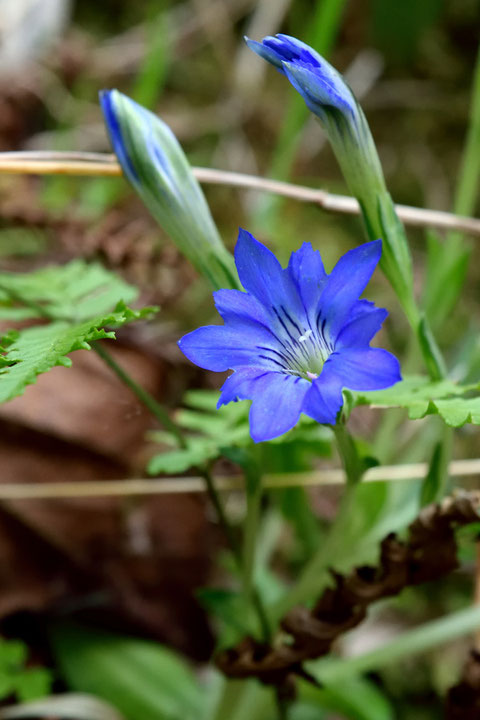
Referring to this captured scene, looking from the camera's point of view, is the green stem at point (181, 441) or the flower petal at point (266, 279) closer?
the flower petal at point (266, 279)

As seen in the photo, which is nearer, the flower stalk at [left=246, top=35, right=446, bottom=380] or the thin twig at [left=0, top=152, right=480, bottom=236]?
the flower stalk at [left=246, top=35, right=446, bottom=380]

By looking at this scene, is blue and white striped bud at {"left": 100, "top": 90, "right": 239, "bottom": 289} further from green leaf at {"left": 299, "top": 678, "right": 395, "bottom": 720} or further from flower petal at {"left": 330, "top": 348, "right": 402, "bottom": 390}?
green leaf at {"left": 299, "top": 678, "right": 395, "bottom": 720}

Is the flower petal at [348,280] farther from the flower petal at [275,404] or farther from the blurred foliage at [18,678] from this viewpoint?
the blurred foliage at [18,678]

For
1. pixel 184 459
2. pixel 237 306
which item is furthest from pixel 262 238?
pixel 237 306

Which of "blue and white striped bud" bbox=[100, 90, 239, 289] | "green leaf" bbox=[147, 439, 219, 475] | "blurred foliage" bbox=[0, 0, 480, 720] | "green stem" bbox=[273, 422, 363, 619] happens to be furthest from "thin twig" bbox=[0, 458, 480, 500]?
"blue and white striped bud" bbox=[100, 90, 239, 289]

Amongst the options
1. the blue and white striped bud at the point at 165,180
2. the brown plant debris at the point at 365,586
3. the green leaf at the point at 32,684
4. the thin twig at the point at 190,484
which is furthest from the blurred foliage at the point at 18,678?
the blue and white striped bud at the point at 165,180

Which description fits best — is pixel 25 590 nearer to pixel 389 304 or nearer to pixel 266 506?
pixel 266 506

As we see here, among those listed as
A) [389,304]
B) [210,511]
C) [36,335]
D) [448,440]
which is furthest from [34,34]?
[448,440]

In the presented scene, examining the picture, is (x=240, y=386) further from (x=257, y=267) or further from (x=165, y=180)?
(x=165, y=180)
